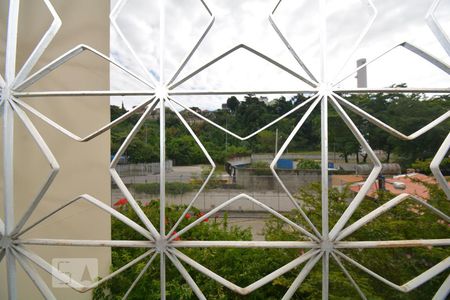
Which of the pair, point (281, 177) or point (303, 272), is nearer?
point (303, 272)

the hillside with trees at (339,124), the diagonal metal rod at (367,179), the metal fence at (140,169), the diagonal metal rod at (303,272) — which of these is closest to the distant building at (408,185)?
the hillside with trees at (339,124)

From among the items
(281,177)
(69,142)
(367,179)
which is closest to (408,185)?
(281,177)

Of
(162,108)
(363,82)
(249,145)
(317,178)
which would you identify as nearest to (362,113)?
(363,82)

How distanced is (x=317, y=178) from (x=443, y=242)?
111cm

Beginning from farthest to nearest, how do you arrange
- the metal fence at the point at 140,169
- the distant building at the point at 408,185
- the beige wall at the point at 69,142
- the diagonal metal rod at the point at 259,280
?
1. the metal fence at the point at 140,169
2. the distant building at the point at 408,185
3. the beige wall at the point at 69,142
4. the diagonal metal rod at the point at 259,280

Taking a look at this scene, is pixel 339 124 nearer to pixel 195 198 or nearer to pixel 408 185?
pixel 408 185

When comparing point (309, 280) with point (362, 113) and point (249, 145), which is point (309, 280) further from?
point (362, 113)

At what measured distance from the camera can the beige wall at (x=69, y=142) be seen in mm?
1189

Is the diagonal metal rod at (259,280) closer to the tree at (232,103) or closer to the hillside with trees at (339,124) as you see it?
the hillside with trees at (339,124)

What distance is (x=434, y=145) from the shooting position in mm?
1534

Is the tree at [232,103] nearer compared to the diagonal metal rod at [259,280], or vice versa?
the diagonal metal rod at [259,280]

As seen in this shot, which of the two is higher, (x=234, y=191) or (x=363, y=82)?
(x=363, y=82)

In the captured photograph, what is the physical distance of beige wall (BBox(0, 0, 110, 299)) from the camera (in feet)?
3.90

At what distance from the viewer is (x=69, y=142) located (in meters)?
1.40
